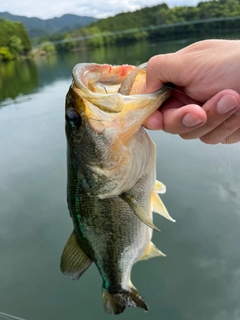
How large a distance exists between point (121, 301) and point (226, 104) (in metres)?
1.66

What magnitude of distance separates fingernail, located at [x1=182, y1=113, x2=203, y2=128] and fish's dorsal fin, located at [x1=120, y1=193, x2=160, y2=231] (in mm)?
555

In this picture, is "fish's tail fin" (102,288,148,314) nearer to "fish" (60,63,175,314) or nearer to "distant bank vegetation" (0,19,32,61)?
"fish" (60,63,175,314)

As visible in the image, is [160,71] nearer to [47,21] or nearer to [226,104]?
[226,104]

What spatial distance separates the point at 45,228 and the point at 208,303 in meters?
3.26

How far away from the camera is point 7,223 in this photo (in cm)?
649

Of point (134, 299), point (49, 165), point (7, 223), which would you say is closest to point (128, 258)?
point (134, 299)

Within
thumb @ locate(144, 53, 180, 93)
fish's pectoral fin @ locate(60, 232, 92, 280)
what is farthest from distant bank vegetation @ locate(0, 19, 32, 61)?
thumb @ locate(144, 53, 180, 93)

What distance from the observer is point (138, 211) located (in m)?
1.76

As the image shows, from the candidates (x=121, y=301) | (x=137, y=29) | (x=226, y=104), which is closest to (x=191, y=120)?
(x=226, y=104)

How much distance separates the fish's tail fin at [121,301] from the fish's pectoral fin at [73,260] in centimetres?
34

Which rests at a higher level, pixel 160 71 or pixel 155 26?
pixel 160 71

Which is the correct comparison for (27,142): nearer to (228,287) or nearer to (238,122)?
(228,287)

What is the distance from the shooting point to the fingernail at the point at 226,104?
1.41 m

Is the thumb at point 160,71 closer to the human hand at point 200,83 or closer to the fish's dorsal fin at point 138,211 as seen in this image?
the human hand at point 200,83
